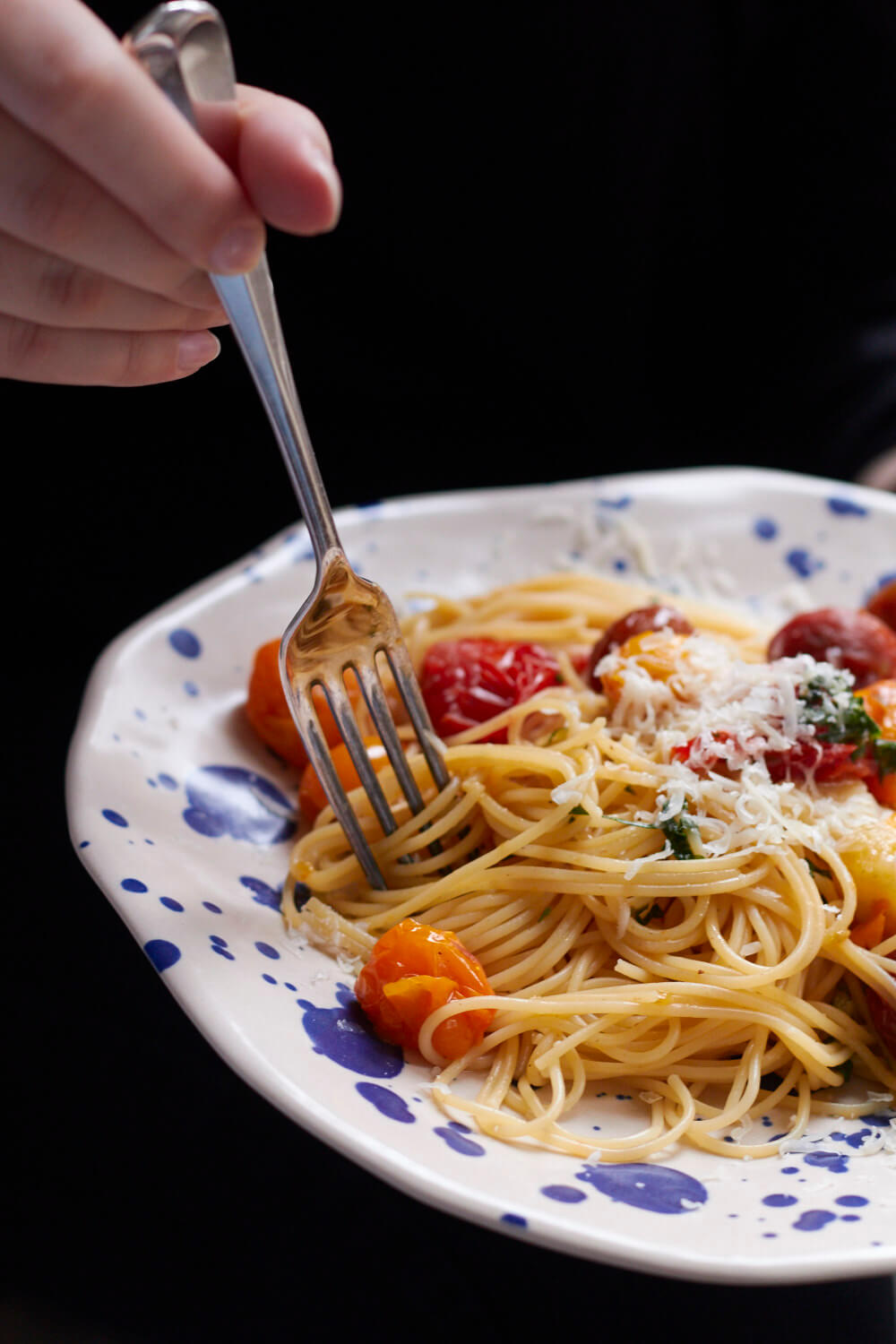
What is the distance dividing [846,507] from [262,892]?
2.69 meters

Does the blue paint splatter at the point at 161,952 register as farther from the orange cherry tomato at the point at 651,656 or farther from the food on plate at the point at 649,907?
the orange cherry tomato at the point at 651,656

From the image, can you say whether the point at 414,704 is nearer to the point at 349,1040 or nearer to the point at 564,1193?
the point at 349,1040

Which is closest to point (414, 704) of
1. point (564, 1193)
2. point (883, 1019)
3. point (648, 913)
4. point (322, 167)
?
point (648, 913)

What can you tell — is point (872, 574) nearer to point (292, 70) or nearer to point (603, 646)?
point (603, 646)

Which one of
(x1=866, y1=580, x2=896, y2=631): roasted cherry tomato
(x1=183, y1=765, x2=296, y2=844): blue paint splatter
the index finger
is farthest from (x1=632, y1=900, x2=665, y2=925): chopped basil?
the index finger

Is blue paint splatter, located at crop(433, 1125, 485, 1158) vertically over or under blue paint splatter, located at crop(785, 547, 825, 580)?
over

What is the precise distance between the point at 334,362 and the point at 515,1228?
3734 mm

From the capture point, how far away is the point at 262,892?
2.75 m

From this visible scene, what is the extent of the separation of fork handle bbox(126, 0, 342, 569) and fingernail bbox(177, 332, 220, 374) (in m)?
0.18

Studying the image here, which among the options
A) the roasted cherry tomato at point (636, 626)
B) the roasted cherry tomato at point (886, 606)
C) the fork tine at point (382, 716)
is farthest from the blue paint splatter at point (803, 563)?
the fork tine at point (382, 716)

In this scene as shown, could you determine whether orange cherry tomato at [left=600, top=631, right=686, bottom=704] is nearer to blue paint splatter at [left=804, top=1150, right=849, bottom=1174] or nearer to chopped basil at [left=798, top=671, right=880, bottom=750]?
chopped basil at [left=798, top=671, right=880, bottom=750]

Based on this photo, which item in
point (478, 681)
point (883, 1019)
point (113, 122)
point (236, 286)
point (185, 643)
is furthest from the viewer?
point (185, 643)

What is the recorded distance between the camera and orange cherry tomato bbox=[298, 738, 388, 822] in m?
2.97

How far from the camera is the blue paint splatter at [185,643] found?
11.0ft
